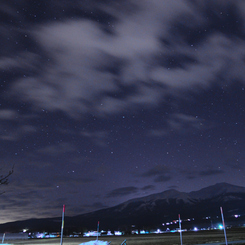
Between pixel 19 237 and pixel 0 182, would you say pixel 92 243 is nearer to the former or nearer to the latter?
pixel 0 182

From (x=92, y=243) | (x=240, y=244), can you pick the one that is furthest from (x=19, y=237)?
(x=240, y=244)

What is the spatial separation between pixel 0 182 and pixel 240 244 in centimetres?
2478

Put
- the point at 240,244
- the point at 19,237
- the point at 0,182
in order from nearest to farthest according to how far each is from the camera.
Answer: the point at 0,182, the point at 240,244, the point at 19,237

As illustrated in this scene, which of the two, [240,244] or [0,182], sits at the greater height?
[0,182]

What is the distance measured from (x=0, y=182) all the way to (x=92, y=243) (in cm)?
1380

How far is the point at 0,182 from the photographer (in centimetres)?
1998

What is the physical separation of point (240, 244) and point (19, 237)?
262 ft

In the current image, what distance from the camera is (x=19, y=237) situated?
88750 mm

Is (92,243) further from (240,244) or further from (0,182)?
(240,244)

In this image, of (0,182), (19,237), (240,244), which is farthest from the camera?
(19,237)

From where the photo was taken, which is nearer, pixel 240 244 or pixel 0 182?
pixel 0 182

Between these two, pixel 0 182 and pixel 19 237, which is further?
pixel 19 237

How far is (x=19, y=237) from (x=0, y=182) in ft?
264

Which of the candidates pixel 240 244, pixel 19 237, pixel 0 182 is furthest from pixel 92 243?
pixel 19 237
